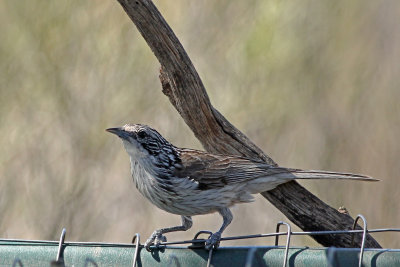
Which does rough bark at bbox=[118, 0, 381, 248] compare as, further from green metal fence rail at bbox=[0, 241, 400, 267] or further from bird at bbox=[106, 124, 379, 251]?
green metal fence rail at bbox=[0, 241, 400, 267]

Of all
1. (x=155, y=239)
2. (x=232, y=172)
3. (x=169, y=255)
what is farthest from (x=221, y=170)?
(x=169, y=255)

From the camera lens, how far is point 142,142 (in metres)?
5.35

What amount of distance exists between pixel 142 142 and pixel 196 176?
17.0 inches

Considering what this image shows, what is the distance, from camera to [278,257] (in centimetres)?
390

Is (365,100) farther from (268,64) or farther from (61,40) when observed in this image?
(61,40)

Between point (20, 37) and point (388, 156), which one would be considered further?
point (20, 37)

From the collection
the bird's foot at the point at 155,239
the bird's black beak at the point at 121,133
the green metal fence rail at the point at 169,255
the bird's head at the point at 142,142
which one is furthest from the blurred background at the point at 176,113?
the green metal fence rail at the point at 169,255

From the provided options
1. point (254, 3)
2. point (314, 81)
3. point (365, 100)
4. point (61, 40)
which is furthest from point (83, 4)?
point (365, 100)

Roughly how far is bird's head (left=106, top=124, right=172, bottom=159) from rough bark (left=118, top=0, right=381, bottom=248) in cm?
34

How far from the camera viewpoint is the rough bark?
4.66m

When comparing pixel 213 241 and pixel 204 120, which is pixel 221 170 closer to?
pixel 204 120

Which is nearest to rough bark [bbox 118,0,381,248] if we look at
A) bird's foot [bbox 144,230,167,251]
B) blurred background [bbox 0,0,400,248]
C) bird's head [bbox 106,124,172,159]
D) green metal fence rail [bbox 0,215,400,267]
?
bird's head [bbox 106,124,172,159]

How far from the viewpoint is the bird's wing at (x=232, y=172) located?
5.27m

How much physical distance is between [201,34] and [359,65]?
1482 millimetres
